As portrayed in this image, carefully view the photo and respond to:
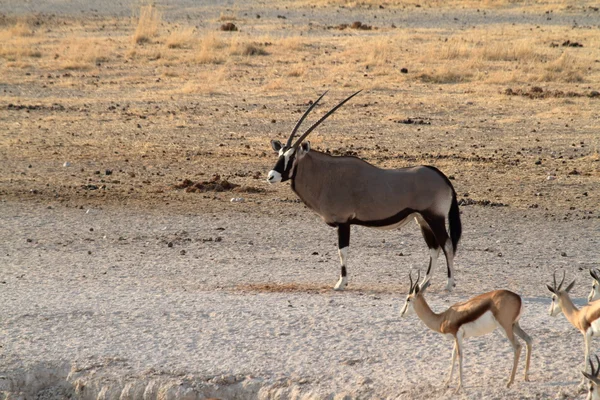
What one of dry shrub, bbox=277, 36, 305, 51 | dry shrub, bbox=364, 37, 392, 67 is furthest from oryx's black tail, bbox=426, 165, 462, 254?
dry shrub, bbox=277, 36, 305, 51

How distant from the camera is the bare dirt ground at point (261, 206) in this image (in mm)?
7738

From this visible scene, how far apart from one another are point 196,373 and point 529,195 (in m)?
7.86

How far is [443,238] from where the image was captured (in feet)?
31.7

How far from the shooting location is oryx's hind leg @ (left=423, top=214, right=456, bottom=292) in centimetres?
963

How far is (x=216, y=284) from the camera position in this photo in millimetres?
9875

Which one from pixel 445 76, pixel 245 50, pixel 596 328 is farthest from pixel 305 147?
pixel 245 50

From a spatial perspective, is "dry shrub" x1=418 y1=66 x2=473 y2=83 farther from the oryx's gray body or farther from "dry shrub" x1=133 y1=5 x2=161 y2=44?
the oryx's gray body

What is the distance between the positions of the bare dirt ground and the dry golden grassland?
0.25 feet

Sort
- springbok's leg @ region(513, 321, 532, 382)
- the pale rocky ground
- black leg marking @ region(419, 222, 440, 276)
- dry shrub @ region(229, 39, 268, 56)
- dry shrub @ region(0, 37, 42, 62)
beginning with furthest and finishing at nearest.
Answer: dry shrub @ region(0, 37, 42, 62) < dry shrub @ region(229, 39, 268, 56) < black leg marking @ region(419, 222, 440, 276) < the pale rocky ground < springbok's leg @ region(513, 321, 532, 382)

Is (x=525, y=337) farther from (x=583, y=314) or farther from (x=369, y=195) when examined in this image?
(x=369, y=195)

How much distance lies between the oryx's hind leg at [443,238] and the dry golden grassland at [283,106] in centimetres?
409

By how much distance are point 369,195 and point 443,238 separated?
2.69 feet

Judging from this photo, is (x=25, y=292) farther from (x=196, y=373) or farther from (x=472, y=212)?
(x=472, y=212)

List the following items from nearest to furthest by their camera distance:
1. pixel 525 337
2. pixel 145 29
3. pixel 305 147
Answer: pixel 525 337 → pixel 305 147 → pixel 145 29
